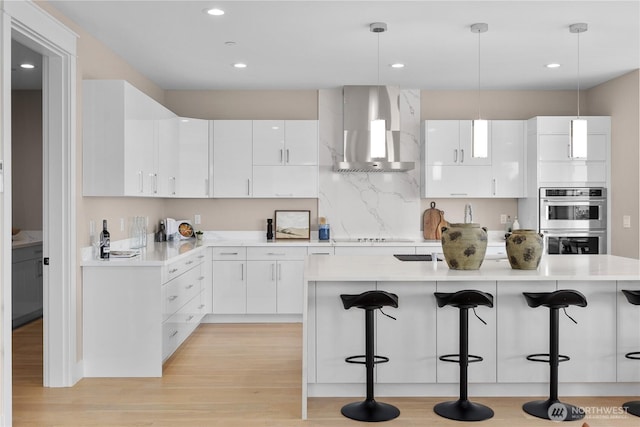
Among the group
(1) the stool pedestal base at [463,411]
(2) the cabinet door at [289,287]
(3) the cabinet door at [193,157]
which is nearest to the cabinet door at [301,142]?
(3) the cabinet door at [193,157]

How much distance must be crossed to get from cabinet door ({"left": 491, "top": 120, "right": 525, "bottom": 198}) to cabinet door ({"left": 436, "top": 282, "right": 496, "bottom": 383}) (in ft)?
9.23

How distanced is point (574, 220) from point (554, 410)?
301cm

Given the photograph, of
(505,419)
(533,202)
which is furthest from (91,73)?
(533,202)

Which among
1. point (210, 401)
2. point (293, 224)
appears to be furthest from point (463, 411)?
point (293, 224)

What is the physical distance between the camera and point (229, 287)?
20.1 feet

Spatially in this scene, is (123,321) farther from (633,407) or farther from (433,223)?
(433,223)

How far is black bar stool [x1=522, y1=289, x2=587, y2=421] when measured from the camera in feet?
11.2

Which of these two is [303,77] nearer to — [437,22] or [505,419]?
[437,22]

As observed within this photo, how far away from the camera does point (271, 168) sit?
20.8ft

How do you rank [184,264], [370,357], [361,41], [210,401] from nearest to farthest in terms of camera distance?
[370,357] → [210,401] → [361,41] → [184,264]

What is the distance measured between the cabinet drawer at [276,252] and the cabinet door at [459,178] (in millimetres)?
1611

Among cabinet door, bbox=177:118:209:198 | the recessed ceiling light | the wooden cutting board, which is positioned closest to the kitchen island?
the recessed ceiling light

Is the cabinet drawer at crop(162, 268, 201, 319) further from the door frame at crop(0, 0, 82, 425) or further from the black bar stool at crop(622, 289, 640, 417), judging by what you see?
the black bar stool at crop(622, 289, 640, 417)

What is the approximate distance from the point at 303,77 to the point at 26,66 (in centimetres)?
265
